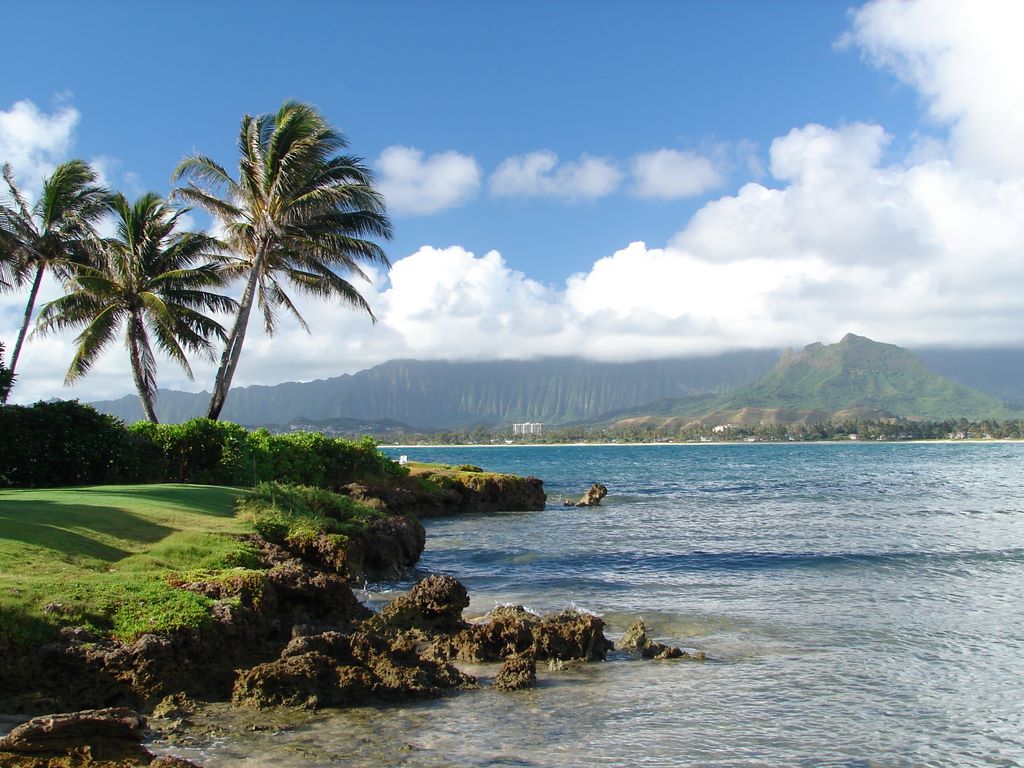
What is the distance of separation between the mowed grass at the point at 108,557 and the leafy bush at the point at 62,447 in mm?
3530

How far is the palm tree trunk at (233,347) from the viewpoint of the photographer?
30531 mm

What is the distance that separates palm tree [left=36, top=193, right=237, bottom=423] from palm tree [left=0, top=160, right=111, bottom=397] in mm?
847

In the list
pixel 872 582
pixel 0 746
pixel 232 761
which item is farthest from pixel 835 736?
pixel 872 582

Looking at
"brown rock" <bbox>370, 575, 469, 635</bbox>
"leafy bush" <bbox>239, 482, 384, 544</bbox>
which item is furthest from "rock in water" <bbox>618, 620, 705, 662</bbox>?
"leafy bush" <bbox>239, 482, 384, 544</bbox>

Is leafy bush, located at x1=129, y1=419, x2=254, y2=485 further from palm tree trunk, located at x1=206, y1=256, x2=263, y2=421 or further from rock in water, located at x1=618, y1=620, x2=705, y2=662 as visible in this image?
rock in water, located at x1=618, y1=620, x2=705, y2=662

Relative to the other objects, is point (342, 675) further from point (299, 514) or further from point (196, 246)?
point (196, 246)

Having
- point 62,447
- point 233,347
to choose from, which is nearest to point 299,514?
point 62,447

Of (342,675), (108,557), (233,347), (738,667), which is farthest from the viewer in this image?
(233,347)

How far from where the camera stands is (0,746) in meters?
5.61

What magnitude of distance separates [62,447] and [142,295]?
37.3 feet

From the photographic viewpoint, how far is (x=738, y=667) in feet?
34.9

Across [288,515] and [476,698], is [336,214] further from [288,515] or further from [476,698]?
[476,698]

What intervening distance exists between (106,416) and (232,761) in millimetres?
19273

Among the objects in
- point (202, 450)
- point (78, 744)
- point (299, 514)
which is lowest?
point (78, 744)
